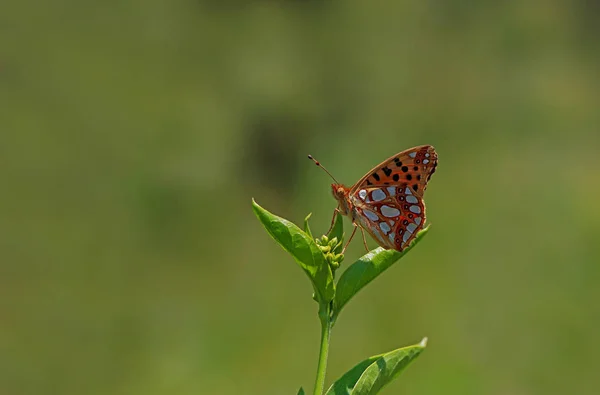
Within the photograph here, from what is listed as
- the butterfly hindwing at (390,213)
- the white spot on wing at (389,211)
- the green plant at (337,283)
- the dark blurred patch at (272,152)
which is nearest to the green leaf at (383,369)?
the green plant at (337,283)

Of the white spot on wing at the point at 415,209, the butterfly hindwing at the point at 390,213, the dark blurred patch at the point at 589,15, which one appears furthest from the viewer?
the dark blurred patch at the point at 589,15

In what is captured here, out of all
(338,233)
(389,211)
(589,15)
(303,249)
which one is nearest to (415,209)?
(389,211)

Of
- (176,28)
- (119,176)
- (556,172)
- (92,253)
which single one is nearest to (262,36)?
(176,28)

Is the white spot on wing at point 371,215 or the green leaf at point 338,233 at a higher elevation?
the green leaf at point 338,233

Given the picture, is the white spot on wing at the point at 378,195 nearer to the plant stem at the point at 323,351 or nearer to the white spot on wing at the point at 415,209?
the white spot on wing at the point at 415,209

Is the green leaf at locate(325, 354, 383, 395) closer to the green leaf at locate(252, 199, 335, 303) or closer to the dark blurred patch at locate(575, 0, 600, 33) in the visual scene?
the green leaf at locate(252, 199, 335, 303)

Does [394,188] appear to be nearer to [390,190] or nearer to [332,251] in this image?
[390,190]

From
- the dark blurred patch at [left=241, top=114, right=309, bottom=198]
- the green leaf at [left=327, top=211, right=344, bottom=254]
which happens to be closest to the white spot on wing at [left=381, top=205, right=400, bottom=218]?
the green leaf at [left=327, top=211, right=344, bottom=254]
